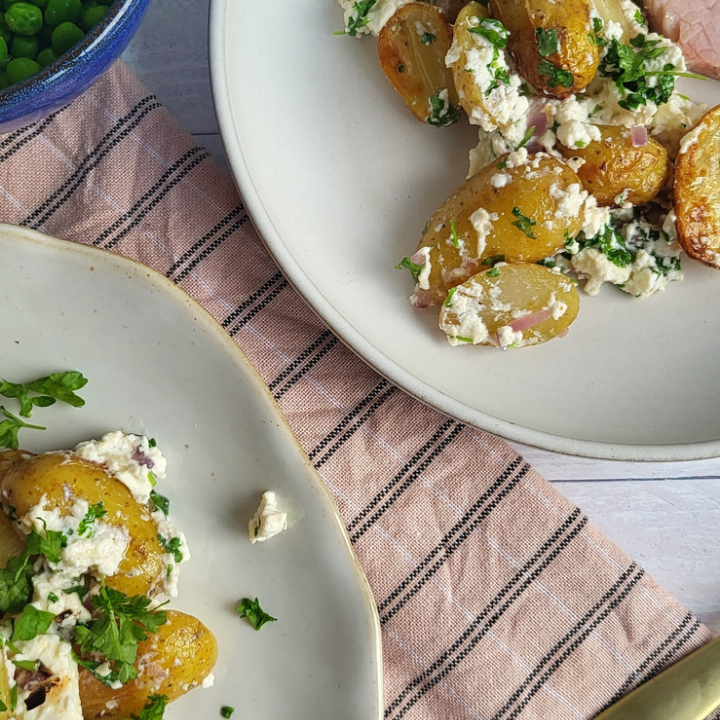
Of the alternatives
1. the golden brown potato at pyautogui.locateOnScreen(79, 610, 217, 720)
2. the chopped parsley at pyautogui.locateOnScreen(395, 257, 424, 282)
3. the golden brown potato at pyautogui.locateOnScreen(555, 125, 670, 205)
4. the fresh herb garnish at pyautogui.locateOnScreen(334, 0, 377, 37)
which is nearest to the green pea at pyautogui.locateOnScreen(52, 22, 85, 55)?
the fresh herb garnish at pyautogui.locateOnScreen(334, 0, 377, 37)

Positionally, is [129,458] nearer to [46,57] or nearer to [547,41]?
[46,57]

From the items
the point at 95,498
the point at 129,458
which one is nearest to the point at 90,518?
the point at 95,498

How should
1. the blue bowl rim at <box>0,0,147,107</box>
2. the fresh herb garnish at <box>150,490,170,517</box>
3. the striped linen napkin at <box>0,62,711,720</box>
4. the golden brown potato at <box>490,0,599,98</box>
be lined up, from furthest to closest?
the striped linen napkin at <box>0,62,711,720</box>, the fresh herb garnish at <box>150,490,170,517</box>, the golden brown potato at <box>490,0,599,98</box>, the blue bowl rim at <box>0,0,147,107</box>

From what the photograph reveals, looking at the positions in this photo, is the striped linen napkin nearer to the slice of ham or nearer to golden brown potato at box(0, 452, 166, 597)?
golden brown potato at box(0, 452, 166, 597)

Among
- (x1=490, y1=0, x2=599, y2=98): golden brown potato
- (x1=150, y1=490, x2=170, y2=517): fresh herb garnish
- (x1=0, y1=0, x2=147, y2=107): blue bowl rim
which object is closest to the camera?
(x1=0, y1=0, x2=147, y2=107): blue bowl rim

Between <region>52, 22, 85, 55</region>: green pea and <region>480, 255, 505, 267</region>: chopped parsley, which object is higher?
<region>52, 22, 85, 55</region>: green pea

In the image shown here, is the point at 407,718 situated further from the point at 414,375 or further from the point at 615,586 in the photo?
the point at 414,375

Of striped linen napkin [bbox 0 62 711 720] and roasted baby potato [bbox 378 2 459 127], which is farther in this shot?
striped linen napkin [bbox 0 62 711 720]
